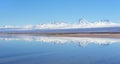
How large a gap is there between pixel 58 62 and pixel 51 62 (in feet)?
1.32

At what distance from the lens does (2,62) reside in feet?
55.9

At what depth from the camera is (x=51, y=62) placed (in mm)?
17141

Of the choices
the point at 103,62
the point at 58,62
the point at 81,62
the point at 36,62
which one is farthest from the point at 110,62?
the point at 36,62

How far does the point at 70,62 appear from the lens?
55.9ft

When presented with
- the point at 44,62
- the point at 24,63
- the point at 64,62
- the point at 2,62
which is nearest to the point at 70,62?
the point at 64,62

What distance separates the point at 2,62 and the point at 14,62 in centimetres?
66

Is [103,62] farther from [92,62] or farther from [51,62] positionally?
[51,62]

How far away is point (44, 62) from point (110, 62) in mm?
3661

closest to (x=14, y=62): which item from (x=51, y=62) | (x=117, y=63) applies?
(x=51, y=62)

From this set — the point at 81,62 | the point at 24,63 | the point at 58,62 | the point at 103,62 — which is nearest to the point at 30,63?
the point at 24,63

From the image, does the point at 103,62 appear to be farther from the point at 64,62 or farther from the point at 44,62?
the point at 44,62

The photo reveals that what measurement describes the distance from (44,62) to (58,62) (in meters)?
0.80

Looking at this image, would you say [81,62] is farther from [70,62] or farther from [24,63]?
[24,63]

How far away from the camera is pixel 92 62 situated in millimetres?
17016
